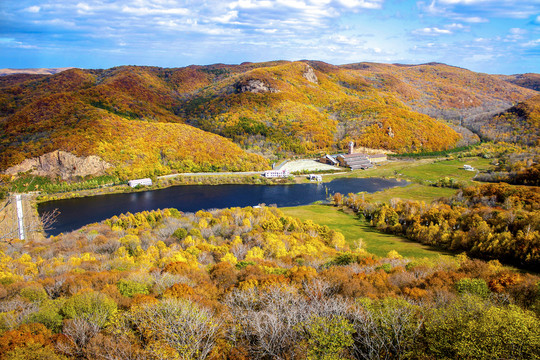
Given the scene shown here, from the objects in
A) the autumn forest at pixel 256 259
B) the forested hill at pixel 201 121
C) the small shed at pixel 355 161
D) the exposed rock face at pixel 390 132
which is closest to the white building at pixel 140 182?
the autumn forest at pixel 256 259

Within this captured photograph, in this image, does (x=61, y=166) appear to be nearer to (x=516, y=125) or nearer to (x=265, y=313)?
(x=265, y=313)

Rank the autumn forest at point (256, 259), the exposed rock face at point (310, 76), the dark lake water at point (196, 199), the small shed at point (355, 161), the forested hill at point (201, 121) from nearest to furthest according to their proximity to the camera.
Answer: the autumn forest at point (256, 259), the dark lake water at point (196, 199), the forested hill at point (201, 121), the small shed at point (355, 161), the exposed rock face at point (310, 76)

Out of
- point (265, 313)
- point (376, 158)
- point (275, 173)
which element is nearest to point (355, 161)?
point (376, 158)

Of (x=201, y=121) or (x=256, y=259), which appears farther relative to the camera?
(x=201, y=121)

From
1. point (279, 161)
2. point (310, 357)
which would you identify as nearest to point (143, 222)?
point (310, 357)

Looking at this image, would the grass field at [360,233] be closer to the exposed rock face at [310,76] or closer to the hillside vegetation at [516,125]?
the hillside vegetation at [516,125]

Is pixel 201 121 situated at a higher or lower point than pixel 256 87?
lower
